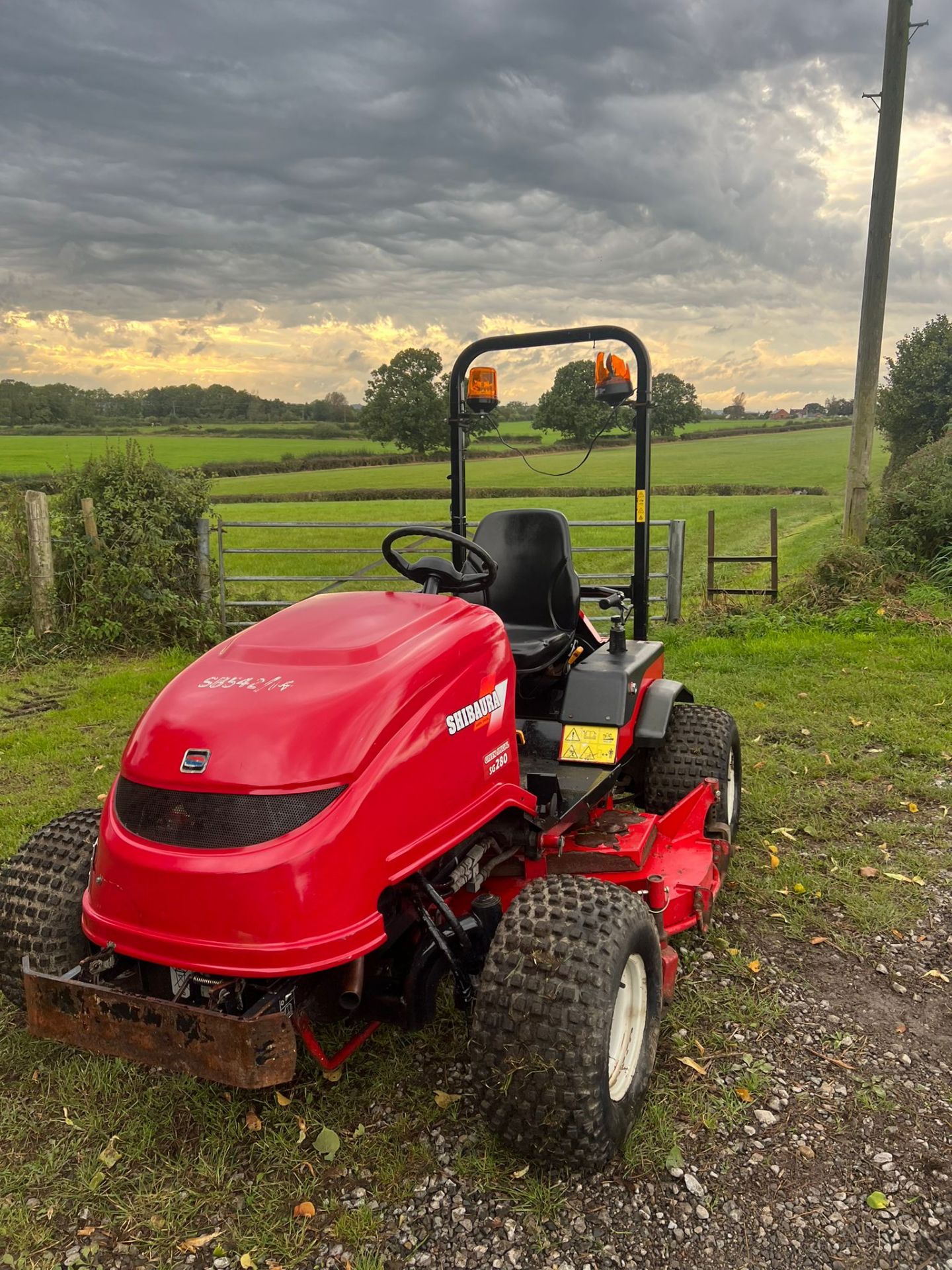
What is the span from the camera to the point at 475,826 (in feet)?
8.95

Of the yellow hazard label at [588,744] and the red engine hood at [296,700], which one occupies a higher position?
the red engine hood at [296,700]

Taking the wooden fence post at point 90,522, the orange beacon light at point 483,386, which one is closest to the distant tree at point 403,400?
the wooden fence post at point 90,522

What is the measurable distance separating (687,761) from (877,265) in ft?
26.6

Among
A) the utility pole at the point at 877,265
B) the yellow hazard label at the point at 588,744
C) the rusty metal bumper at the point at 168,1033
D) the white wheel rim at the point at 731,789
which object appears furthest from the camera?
the utility pole at the point at 877,265

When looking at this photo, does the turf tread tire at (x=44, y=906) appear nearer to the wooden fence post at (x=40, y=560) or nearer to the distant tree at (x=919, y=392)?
the wooden fence post at (x=40, y=560)

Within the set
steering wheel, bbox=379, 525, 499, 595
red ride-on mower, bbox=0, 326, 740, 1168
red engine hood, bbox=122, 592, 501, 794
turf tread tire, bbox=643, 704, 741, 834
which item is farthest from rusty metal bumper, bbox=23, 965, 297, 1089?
turf tread tire, bbox=643, 704, 741, 834

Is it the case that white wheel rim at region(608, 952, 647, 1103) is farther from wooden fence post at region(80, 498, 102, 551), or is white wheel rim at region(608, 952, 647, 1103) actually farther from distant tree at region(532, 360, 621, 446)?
wooden fence post at region(80, 498, 102, 551)

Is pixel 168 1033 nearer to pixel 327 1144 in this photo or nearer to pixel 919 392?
pixel 327 1144

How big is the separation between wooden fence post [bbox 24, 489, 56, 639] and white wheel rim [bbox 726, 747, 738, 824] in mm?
6748

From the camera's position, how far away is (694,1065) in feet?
9.62

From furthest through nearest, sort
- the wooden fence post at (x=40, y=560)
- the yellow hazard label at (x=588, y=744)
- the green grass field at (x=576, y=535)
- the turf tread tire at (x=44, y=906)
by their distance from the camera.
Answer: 1. the green grass field at (x=576, y=535)
2. the wooden fence post at (x=40, y=560)
3. the yellow hazard label at (x=588, y=744)
4. the turf tread tire at (x=44, y=906)

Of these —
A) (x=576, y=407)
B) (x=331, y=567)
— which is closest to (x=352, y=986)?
(x=576, y=407)

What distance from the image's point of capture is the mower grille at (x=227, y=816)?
223 cm

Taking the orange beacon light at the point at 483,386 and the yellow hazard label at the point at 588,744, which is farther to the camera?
the orange beacon light at the point at 483,386
